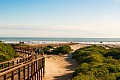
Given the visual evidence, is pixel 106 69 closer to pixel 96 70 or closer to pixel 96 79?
pixel 96 70

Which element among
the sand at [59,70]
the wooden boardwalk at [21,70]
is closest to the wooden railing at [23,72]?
the wooden boardwalk at [21,70]

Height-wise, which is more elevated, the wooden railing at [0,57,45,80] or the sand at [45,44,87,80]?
the wooden railing at [0,57,45,80]

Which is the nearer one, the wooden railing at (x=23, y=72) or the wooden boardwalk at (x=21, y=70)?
the wooden railing at (x=23, y=72)

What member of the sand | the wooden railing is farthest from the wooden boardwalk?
the sand

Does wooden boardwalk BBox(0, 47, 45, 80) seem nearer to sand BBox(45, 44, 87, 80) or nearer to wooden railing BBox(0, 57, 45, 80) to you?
wooden railing BBox(0, 57, 45, 80)

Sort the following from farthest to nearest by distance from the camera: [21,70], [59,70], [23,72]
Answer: [59,70]
[21,70]
[23,72]

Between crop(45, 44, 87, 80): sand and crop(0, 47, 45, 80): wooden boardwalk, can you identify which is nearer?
crop(0, 47, 45, 80): wooden boardwalk

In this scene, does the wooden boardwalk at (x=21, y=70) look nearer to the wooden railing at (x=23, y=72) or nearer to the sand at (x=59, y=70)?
Result: the wooden railing at (x=23, y=72)

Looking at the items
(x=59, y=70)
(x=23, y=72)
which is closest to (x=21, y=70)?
(x=23, y=72)

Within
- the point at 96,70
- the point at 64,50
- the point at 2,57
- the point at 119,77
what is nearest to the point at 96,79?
the point at 119,77

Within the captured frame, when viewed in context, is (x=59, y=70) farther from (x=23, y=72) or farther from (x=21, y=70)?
(x=23, y=72)

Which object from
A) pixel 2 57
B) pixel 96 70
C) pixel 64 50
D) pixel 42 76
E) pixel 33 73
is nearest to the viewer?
pixel 33 73

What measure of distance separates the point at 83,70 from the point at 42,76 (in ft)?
10.2

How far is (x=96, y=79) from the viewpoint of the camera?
12.0m
